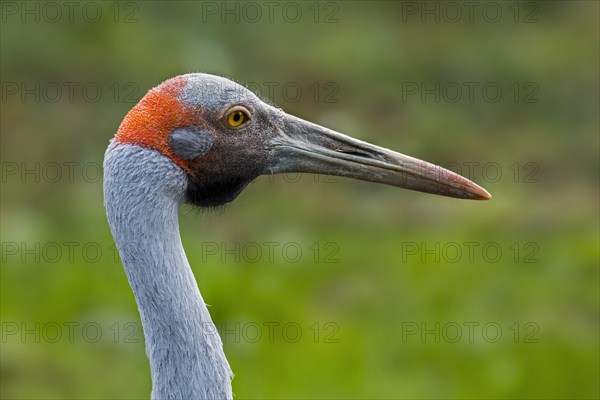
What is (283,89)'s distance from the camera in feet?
39.6

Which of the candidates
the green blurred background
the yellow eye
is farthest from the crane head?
the green blurred background

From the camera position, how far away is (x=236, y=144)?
4.73 m

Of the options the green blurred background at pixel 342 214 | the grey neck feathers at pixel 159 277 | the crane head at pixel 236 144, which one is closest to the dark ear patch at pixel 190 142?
the crane head at pixel 236 144

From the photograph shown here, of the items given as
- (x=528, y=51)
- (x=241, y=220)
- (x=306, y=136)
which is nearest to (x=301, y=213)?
(x=241, y=220)

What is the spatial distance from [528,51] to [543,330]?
4.70 meters

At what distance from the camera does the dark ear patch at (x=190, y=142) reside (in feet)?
14.8

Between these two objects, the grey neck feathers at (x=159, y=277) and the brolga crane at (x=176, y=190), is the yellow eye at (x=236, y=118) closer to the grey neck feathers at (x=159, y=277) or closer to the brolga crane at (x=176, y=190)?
the brolga crane at (x=176, y=190)

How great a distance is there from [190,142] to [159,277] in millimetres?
594

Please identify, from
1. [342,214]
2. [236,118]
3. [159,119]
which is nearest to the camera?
[159,119]

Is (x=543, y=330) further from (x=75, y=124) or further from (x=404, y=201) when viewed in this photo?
(x=75, y=124)

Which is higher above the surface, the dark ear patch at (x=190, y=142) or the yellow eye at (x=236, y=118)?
the yellow eye at (x=236, y=118)

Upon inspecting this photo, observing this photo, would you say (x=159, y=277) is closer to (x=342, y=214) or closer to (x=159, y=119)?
(x=159, y=119)

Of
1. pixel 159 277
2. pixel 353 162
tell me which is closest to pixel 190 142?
pixel 159 277

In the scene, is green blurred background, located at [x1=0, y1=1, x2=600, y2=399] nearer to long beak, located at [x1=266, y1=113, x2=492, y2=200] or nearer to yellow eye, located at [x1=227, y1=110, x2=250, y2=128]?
long beak, located at [x1=266, y1=113, x2=492, y2=200]
